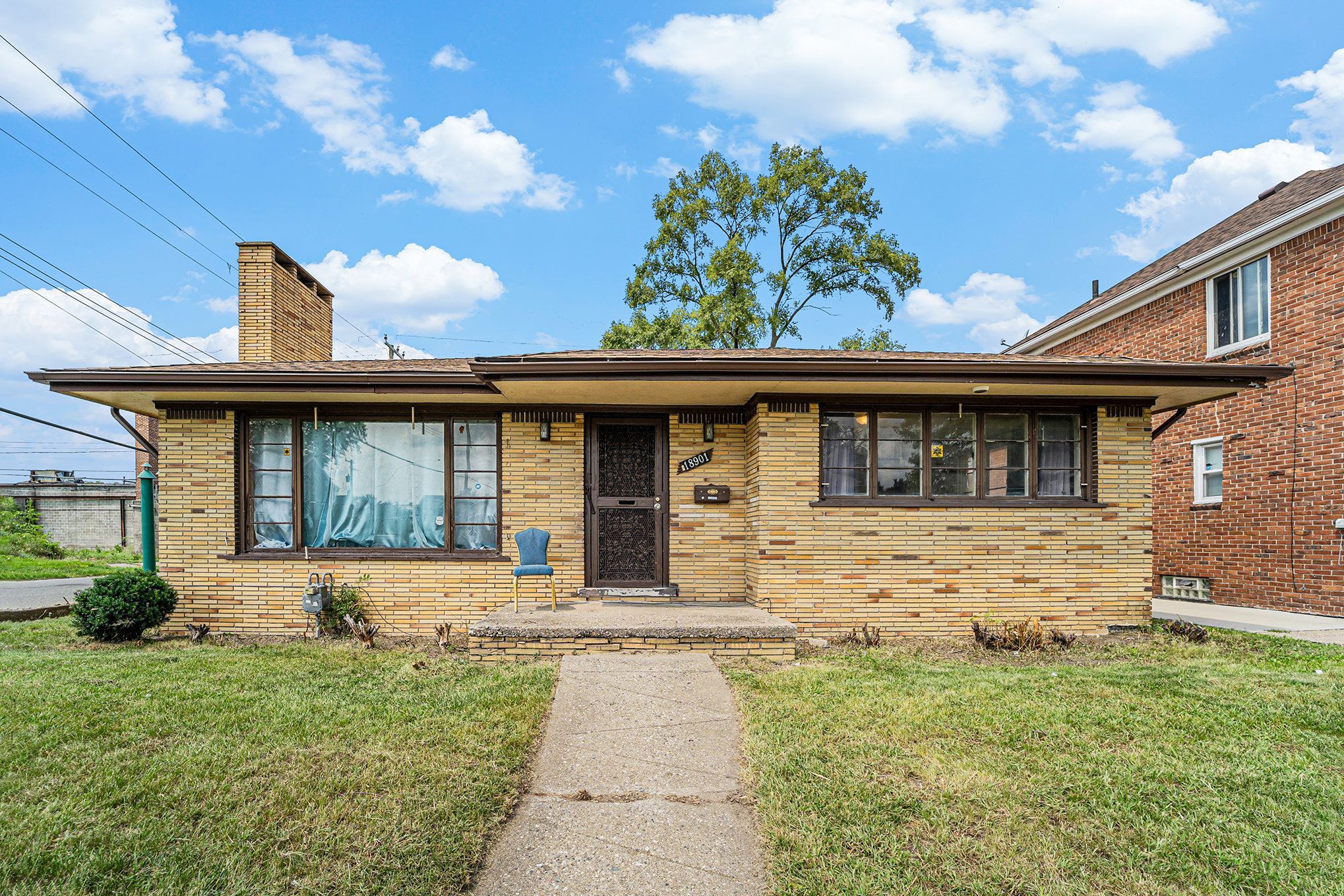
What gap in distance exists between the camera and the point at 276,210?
46.6ft

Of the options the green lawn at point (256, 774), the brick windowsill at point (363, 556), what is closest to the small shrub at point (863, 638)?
the green lawn at point (256, 774)

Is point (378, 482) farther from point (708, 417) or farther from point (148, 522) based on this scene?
point (708, 417)

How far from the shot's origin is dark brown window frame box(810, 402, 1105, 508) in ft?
25.0

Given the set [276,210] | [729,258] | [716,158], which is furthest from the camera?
[716,158]

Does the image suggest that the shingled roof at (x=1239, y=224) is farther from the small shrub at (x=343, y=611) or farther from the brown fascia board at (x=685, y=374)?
the small shrub at (x=343, y=611)

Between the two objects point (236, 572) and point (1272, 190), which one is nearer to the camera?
point (236, 572)

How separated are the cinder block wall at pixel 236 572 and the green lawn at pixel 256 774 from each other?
1.95 m

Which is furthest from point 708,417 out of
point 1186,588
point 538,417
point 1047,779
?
point 1186,588

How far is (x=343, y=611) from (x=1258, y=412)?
1278 cm

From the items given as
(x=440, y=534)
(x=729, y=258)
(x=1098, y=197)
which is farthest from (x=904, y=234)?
(x=440, y=534)

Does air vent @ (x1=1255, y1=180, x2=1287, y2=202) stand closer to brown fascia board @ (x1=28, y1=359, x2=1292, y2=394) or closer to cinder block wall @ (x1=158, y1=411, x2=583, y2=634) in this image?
brown fascia board @ (x1=28, y1=359, x2=1292, y2=394)

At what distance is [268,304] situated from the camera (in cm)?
1011

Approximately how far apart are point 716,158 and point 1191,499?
16.0 metres

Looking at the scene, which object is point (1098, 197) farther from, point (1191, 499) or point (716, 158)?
point (716, 158)
